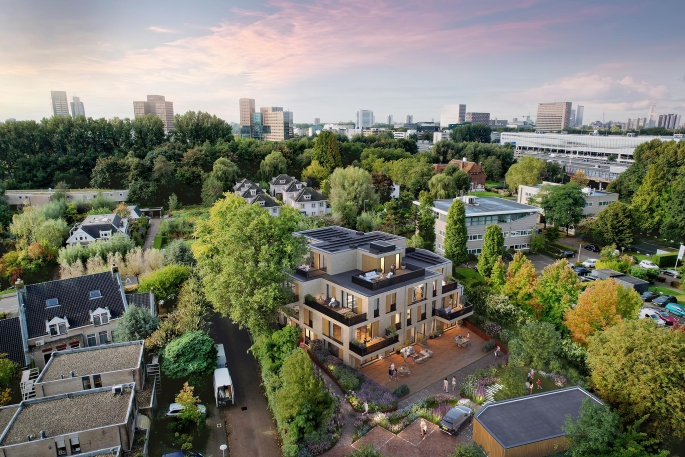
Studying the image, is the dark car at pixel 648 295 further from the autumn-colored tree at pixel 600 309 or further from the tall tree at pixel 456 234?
the tall tree at pixel 456 234

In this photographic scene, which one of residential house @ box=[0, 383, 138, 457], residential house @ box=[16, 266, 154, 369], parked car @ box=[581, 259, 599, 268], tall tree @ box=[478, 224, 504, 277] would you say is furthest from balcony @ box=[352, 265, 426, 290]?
parked car @ box=[581, 259, 599, 268]

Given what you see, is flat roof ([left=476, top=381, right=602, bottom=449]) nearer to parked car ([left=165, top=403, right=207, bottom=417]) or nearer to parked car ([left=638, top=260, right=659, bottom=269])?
parked car ([left=165, top=403, right=207, bottom=417])

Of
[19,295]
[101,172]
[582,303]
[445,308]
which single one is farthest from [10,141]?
[582,303]

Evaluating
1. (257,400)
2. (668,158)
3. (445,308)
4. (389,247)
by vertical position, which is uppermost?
(668,158)

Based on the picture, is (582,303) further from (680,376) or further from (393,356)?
(393,356)

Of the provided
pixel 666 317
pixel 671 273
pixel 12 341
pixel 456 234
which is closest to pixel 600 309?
pixel 666 317
